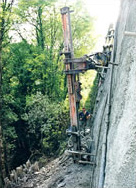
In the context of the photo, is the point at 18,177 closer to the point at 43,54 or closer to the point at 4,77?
→ the point at 4,77

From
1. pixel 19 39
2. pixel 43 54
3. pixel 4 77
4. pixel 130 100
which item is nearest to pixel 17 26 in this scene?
pixel 19 39

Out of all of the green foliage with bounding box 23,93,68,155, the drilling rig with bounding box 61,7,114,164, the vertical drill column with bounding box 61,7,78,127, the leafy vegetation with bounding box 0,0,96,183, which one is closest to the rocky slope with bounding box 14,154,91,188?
the drilling rig with bounding box 61,7,114,164

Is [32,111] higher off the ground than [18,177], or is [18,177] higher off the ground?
[32,111]

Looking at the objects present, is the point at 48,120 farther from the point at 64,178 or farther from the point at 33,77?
→ the point at 64,178

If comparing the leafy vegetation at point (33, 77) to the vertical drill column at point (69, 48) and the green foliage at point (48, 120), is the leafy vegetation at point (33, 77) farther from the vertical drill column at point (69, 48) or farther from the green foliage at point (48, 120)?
the vertical drill column at point (69, 48)

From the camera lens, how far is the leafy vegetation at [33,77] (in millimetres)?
15812

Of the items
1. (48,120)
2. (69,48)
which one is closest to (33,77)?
(48,120)

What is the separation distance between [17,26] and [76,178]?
15109mm

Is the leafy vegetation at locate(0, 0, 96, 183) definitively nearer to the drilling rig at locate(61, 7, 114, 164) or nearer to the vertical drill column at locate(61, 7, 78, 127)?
the vertical drill column at locate(61, 7, 78, 127)

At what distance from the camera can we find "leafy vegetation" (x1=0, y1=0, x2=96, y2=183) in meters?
15.8

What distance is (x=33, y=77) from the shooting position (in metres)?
19.5

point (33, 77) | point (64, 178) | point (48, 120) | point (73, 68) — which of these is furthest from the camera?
point (33, 77)

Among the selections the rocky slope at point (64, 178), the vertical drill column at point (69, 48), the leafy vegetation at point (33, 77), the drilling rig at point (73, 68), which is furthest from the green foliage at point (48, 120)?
the vertical drill column at point (69, 48)

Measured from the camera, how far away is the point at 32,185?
1092 cm
